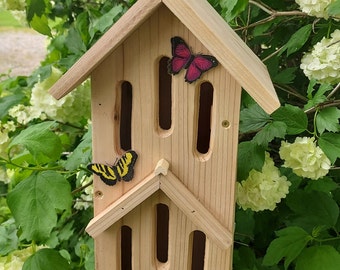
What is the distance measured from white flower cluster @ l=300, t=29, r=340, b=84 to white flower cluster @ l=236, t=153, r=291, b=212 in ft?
0.82

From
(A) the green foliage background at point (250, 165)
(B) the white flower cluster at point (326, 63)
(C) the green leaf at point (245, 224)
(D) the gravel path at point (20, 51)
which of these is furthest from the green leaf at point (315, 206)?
(D) the gravel path at point (20, 51)

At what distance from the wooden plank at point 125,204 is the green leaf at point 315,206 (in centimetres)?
47

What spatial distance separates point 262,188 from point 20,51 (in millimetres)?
6184

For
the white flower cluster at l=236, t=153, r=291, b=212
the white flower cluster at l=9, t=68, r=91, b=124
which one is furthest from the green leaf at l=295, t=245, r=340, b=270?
the white flower cluster at l=9, t=68, r=91, b=124

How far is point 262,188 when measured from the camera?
4.01ft

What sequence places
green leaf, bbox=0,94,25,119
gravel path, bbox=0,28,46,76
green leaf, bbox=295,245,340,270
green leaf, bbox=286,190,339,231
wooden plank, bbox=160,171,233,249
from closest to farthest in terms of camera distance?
wooden plank, bbox=160,171,233,249 < green leaf, bbox=295,245,340,270 < green leaf, bbox=286,190,339,231 < green leaf, bbox=0,94,25,119 < gravel path, bbox=0,28,46,76

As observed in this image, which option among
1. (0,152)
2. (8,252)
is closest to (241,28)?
(0,152)

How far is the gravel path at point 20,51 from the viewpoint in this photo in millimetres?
6227

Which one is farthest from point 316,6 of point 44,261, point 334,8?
point 44,261

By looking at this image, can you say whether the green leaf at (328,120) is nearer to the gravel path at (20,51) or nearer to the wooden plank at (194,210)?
the wooden plank at (194,210)

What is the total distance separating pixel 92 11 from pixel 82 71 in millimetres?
982

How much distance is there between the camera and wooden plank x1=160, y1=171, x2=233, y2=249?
3.51 ft

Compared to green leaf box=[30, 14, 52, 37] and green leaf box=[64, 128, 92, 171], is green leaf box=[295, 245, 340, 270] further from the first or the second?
green leaf box=[30, 14, 52, 37]

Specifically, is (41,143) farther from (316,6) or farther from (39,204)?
(316,6)
